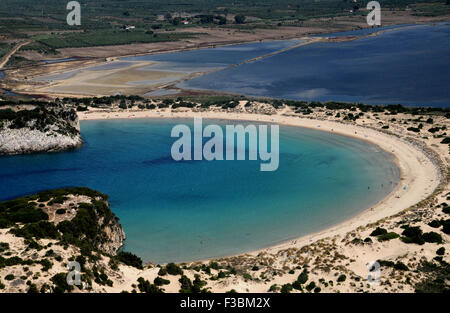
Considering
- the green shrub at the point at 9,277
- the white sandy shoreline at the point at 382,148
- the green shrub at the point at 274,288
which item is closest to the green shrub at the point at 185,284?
the green shrub at the point at 274,288

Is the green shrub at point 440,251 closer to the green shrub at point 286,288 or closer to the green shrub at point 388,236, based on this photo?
the green shrub at point 388,236

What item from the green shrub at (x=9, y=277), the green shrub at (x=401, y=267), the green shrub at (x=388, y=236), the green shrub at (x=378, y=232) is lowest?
the green shrub at (x=401, y=267)

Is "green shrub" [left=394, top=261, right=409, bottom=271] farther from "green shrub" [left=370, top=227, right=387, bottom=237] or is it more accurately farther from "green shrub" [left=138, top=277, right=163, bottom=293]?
"green shrub" [left=138, top=277, right=163, bottom=293]

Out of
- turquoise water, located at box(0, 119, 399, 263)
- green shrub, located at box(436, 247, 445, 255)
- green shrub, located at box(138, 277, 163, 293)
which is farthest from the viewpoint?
turquoise water, located at box(0, 119, 399, 263)

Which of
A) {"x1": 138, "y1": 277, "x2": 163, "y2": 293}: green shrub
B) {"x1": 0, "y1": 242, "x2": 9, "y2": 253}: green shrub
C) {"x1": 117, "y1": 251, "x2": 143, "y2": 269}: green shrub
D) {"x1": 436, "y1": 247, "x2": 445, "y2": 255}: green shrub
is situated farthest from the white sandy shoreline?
{"x1": 0, "y1": 242, "x2": 9, "y2": 253}: green shrub

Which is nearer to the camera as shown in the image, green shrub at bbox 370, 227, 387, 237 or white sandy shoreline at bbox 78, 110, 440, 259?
green shrub at bbox 370, 227, 387, 237

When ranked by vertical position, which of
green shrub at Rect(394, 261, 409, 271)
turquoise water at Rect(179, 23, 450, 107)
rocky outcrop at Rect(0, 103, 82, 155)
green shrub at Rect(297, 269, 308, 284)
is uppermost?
turquoise water at Rect(179, 23, 450, 107)

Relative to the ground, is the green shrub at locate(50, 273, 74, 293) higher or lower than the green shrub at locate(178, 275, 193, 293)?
higher
